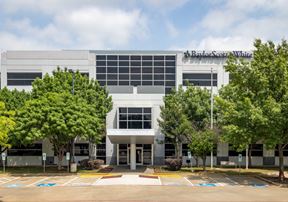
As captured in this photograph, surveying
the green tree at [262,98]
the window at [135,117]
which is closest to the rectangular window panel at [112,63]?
the window at [135,117]

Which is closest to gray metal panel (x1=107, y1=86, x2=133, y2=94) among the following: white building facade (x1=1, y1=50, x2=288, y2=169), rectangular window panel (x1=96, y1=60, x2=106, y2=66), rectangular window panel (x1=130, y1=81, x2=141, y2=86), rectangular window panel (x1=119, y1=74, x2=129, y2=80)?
white building facade (x1=1, y1=50, x2=288, y2=169)

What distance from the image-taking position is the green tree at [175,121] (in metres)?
46.8

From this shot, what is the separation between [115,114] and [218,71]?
16184 mm

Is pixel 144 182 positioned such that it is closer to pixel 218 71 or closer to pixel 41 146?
pixel 41 146

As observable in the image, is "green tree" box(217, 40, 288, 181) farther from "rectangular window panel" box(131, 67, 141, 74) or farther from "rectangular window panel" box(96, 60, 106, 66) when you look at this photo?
"rectangular window panel" box(96, 60, 106, 66)

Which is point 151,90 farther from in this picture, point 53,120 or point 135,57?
point 53,120

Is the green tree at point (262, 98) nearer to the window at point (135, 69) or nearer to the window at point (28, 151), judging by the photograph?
the window at point (135, 69)

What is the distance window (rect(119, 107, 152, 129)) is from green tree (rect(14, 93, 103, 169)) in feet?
34.2

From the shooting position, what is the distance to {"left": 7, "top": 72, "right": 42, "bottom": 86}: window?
60156mm

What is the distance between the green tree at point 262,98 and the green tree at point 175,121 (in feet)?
32.9

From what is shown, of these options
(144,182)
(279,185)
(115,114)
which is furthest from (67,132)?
(279,185)

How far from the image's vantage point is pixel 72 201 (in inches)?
983

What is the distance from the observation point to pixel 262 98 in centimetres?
3541

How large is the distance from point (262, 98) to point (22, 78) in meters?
36.8
